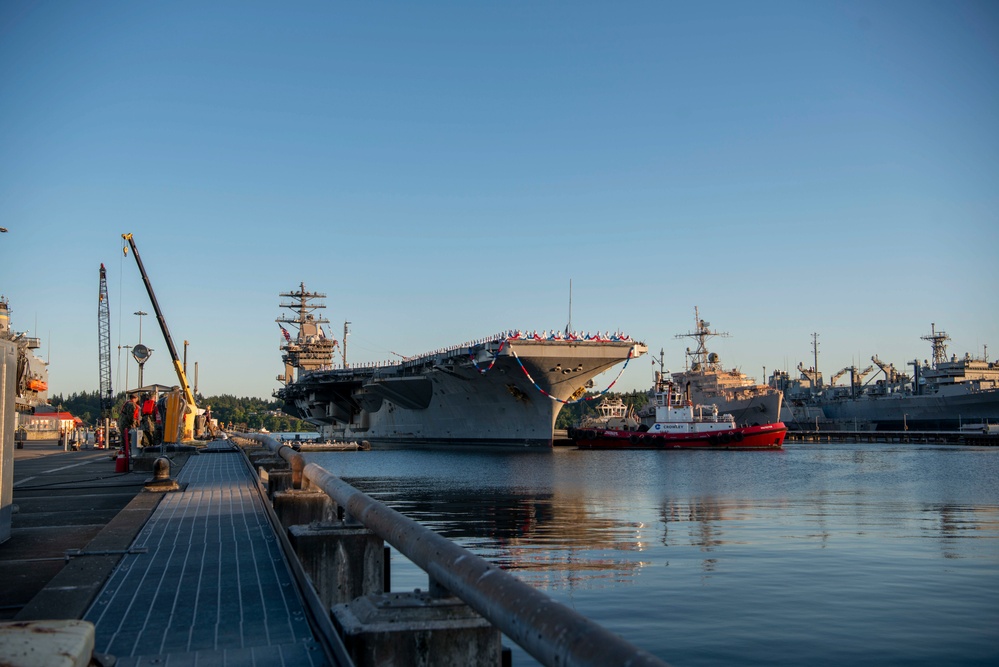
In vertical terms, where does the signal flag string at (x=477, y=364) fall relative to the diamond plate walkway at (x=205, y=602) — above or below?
above

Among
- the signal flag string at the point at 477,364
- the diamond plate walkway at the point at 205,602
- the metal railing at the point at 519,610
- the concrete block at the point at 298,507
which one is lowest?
the diamond plate walkway at the point at 205,602

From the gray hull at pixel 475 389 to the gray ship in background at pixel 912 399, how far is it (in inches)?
1614

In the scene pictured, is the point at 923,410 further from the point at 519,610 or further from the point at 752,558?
the point at 519,610

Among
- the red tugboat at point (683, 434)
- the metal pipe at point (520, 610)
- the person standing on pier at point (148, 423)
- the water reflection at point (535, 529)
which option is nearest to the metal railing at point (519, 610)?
the metal pipe at point (520, 610)

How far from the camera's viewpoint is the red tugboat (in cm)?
5525

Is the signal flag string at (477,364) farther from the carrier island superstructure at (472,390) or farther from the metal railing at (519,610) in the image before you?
the metal railing at (519,610)

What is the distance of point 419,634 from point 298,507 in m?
4.12

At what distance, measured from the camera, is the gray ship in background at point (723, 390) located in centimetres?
6731

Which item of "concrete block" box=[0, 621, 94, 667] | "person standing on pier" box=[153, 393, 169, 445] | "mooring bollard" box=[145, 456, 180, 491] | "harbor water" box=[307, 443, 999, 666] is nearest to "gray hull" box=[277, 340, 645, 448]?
"harbor water" box=[307, 443, 999, 666]

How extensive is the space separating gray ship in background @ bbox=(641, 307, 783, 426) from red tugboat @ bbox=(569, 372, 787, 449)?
3.78 meters

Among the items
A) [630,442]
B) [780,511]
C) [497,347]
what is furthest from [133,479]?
[630,442]

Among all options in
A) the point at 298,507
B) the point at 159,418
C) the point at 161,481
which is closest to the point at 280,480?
the point at 298,507

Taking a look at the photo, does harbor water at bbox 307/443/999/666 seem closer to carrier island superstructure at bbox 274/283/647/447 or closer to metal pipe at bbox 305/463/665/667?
metal pipe at bbox 305/463/665/667

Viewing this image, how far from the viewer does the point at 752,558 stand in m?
12.8
